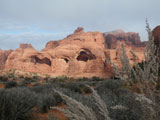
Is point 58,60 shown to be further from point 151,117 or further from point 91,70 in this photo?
point 151,117

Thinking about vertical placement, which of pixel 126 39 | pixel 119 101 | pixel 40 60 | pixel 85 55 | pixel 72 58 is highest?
pixel 126 39

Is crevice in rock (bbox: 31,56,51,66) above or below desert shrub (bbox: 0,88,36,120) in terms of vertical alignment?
above

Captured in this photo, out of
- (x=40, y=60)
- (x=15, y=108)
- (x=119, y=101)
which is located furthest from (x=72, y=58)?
(x=119, y=101)

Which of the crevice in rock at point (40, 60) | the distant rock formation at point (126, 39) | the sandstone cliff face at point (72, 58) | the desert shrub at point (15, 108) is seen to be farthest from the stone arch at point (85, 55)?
the desert shrub at point (15, 108)

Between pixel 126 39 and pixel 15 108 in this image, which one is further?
pixel 126 39

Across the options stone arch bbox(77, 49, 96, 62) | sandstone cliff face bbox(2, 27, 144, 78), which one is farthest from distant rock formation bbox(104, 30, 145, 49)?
stone arch bbox(77, 49, 96, 62)

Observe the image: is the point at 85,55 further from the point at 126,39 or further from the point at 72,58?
the point at 126,39

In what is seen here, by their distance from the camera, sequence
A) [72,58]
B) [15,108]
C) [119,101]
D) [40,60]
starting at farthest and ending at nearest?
[40,60] → [72,58] → [15,108] → [119,101]

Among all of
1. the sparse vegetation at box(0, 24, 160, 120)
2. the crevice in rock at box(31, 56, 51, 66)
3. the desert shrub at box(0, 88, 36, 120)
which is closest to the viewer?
the sparse vegetation at box(0, 24, 160, 120)

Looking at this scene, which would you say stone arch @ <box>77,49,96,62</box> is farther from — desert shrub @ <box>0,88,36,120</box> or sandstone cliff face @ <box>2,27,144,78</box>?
desert shrub @ <box>0,88,36,120</box>

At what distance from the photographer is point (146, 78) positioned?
100 centimetres

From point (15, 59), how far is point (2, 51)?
95.3 ft

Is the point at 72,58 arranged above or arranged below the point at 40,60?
above

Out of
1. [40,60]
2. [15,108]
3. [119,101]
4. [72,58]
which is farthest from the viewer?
[40,60]
